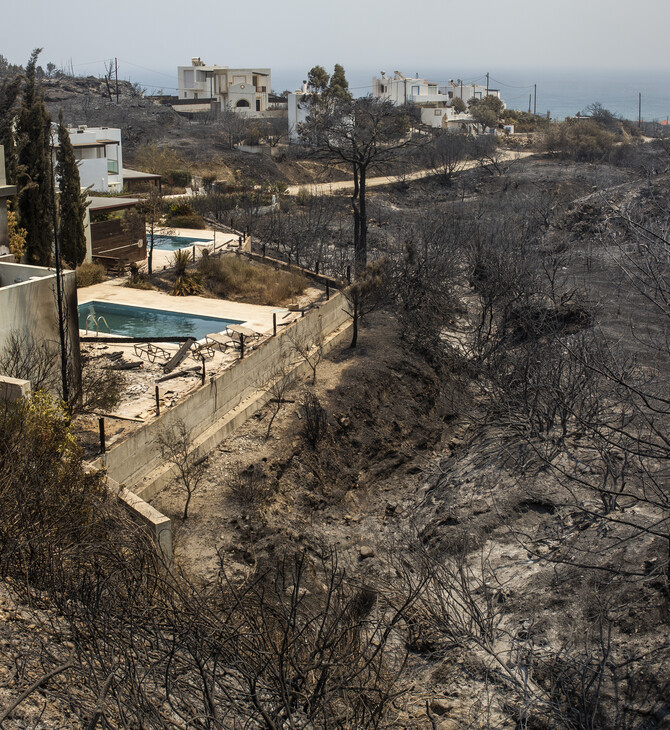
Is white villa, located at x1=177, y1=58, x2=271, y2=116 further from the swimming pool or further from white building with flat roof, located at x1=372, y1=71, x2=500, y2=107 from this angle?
the swimming pool

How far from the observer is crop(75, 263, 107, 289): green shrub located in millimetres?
22891

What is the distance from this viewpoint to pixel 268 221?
33031 millimetres

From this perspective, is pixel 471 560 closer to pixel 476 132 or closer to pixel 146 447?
pixel 146 447

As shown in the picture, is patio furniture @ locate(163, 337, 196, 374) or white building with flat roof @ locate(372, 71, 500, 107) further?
white building with flat roof @ locate(372, 71, 500, 107)

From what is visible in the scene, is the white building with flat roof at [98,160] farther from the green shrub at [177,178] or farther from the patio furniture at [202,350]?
the patio furniture at [202,350]

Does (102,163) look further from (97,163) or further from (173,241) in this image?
(173,241)

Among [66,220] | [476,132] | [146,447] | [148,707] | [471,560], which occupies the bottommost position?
[471,560]

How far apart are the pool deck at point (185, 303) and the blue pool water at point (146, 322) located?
→ 0.23 m

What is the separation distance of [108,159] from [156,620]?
3259 cm

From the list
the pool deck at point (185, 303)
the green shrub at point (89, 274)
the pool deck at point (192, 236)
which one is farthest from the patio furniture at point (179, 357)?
the pool deck at point (192, 236)

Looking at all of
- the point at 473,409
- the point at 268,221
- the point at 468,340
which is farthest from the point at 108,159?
the point at 473,409

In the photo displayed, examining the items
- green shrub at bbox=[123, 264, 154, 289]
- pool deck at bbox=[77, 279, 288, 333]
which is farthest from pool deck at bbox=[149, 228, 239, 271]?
pool deck at bbox=[77, 279, 288, 333]

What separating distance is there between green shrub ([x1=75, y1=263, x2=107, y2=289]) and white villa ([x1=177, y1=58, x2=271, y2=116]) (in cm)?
5047

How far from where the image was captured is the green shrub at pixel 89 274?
22.9m
